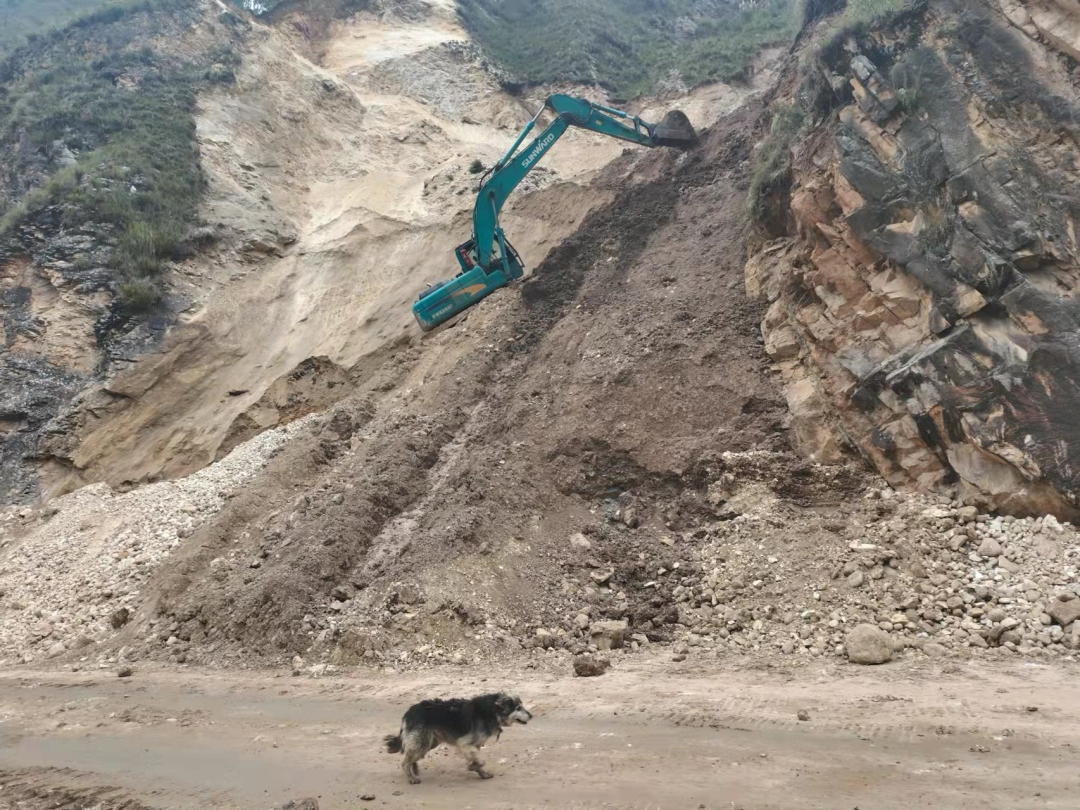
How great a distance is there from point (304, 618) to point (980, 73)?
11295 mm

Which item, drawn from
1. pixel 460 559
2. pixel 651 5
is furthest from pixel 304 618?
pixel 651 5

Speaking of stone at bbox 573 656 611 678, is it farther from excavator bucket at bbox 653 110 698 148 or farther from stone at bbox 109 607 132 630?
excavator bucket at bbox 653 110 698 148

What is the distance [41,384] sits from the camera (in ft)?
50.1

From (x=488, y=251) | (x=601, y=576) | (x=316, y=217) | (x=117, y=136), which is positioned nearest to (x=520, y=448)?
(x=601, y=576)

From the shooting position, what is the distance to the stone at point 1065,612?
6305 millimetres

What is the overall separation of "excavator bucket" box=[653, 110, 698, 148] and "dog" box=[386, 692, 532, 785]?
54.0 ft

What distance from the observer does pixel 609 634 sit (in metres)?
7.85

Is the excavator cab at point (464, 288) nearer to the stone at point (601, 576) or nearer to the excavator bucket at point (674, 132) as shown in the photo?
the excavator bucket at point (674, 132)

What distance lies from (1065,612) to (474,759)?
5466mm

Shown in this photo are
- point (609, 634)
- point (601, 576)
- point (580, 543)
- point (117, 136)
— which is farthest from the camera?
point (117, 136)

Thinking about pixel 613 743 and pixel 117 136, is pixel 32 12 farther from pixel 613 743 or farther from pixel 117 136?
pixel 613 743

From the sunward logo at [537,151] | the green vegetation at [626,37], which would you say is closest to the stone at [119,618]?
the sunward logo at [537,151]

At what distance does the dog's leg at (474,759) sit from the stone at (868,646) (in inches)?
147

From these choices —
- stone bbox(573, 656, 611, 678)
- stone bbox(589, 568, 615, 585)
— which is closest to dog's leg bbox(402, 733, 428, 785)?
stone bbox(573, 656, 611, 678)
